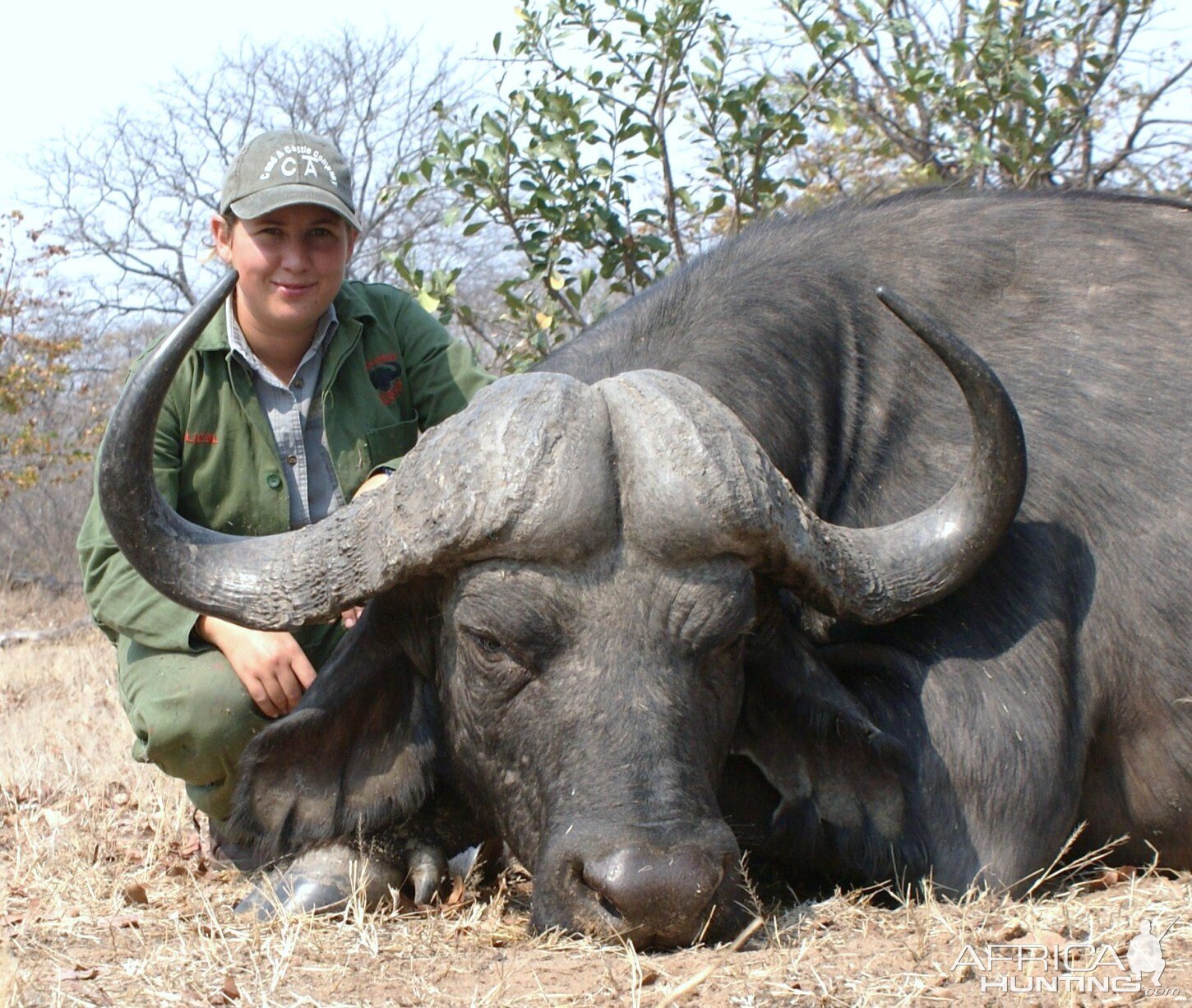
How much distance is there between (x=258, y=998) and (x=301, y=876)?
2.94 ft

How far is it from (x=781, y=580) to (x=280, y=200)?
2.08 metres

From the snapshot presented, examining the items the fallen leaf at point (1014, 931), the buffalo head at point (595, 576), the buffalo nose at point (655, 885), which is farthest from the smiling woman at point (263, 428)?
the fallen leaf at point (1014, 931)

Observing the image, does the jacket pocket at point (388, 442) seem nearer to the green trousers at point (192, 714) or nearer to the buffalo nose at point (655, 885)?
the green trousers at point (192, 714)

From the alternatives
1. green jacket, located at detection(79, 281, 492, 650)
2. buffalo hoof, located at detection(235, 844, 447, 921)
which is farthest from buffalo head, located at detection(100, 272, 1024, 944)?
green jacket, located at detection(79, 281, 492, 650)

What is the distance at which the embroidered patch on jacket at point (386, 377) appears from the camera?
5109mm

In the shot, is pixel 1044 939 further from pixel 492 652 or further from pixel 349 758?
pixel 349 758

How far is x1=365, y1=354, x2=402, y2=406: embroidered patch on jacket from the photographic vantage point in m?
5.11

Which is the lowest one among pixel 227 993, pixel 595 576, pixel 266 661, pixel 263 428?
pixel 227 993

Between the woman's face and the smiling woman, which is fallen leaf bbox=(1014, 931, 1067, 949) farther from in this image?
the woman's face

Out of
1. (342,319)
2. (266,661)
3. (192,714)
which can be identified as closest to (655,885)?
(266,661)

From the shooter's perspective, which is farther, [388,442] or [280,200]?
[388,442]

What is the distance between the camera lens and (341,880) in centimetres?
400

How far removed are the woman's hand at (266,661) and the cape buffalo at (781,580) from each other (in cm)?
39

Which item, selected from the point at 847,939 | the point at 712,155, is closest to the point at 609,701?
the point at 847,939
